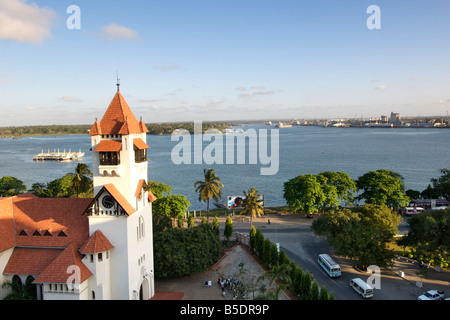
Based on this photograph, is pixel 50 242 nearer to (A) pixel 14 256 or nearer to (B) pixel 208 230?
(A) pixel 14 256

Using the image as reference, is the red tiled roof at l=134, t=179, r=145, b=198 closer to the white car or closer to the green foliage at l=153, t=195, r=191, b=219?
the green foliage at l=153, t=195, r=191, b=219

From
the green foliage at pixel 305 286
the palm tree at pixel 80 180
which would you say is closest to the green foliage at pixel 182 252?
the green foliage at pixel 305 286

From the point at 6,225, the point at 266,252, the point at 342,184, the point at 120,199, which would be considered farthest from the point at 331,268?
the point at 6,225

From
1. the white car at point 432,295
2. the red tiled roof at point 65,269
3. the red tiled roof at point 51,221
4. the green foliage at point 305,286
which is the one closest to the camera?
the red tiled roof at point 65,269

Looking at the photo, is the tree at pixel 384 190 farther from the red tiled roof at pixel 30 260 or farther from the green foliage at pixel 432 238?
the red tiled roof at pixel 30 260

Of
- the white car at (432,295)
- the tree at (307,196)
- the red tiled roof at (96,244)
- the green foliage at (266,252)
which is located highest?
the red tiled roof at (96,244)

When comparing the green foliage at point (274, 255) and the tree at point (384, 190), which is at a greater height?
the tree at point (384, 190)
